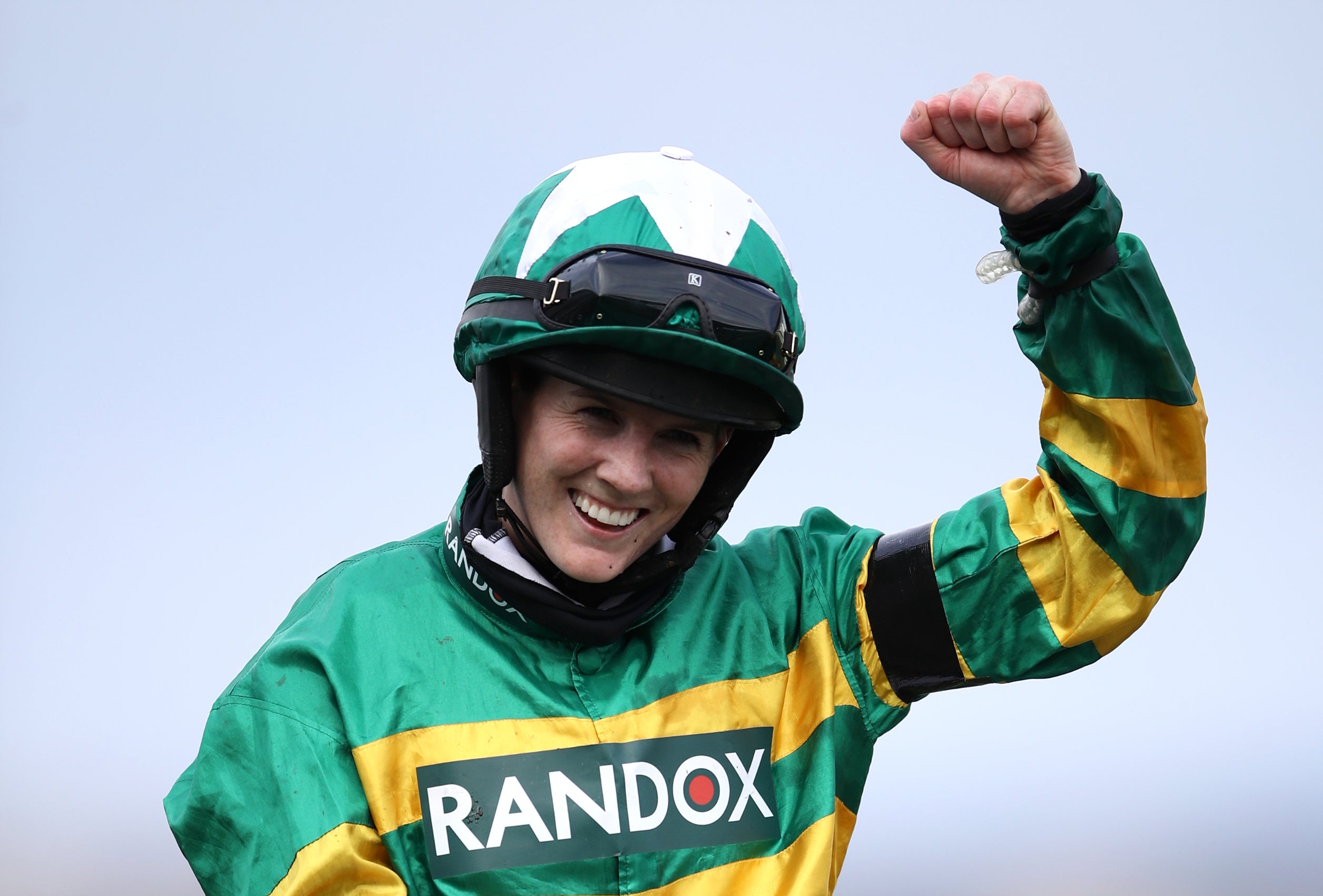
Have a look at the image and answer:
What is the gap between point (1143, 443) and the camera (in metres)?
2.51

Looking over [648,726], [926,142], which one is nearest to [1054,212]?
[926,142]

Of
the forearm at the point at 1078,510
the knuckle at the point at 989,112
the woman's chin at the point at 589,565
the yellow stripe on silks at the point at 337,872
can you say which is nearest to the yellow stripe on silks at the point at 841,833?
the forearm at the point at 1078,510

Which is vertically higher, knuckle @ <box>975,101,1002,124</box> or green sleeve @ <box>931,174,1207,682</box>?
knuckle @ <box>975,101,1002,124</box>

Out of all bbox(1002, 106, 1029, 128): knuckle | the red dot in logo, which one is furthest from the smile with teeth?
bbox(1002, 106, 1029, 128): knuckle

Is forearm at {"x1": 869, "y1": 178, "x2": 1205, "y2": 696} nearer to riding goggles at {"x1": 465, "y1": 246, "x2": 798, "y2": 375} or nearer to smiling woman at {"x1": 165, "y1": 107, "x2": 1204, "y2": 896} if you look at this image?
smiling woman at {"x1": 165, "y1": 107, "x2": 1204, "y2": 896}

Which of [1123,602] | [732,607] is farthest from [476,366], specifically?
[1123,602]

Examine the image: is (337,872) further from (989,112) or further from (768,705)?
(989,112)

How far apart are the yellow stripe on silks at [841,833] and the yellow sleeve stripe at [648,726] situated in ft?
0.58

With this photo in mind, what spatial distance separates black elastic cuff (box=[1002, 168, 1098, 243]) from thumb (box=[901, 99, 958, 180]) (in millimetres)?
157

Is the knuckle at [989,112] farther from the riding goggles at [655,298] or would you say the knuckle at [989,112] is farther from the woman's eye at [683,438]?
the woman's eye at [683,438]

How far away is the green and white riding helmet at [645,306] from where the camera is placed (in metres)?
2.52

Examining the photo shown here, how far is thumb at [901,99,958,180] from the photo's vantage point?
8.25 feet

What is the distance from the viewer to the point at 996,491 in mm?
2820

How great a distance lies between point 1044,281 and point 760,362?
54cm
